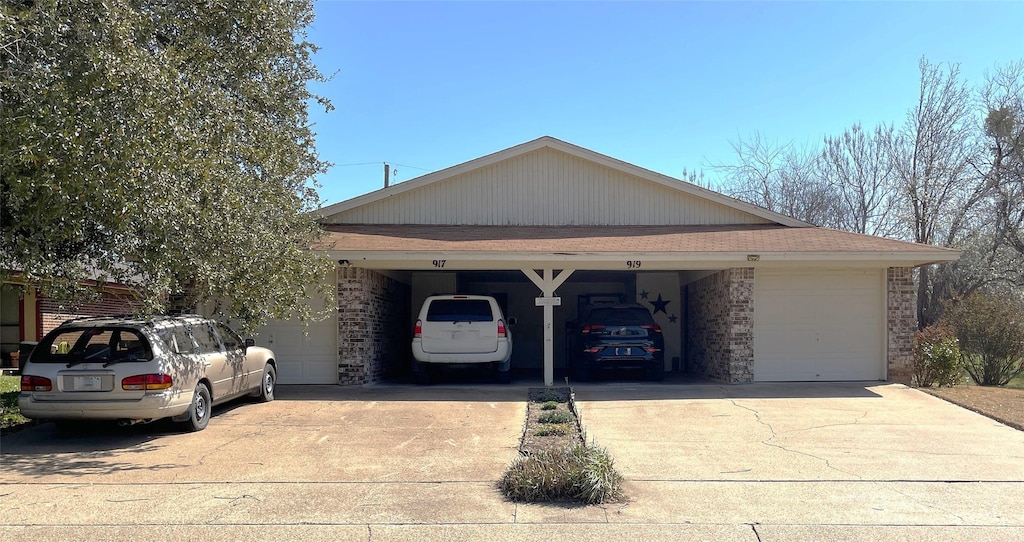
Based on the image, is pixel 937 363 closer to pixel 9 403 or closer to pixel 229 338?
pixel 229 338

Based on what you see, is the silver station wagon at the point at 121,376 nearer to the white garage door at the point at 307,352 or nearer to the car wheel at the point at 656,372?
the white garage door at the point at 307,352

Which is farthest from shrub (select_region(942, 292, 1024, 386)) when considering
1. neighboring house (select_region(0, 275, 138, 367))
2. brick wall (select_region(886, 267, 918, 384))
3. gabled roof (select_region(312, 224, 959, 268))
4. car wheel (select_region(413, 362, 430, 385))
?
neighboring house (select_region(0, 275, 138, 367))

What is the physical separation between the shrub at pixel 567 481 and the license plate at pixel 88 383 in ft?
15.8

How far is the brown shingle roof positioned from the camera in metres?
12.5

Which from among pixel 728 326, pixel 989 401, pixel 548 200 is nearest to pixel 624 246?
pixel 728 326

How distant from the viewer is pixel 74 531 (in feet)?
17.9

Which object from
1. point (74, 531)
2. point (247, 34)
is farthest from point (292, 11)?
point (74, 531)

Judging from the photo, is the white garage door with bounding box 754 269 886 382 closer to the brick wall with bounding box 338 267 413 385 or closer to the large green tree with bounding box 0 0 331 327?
the brick wall with bounding box 338 267 413 385

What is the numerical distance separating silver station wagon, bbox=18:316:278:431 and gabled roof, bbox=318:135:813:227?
6495 millimetres

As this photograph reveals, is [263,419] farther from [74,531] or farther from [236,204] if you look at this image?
[74,531]

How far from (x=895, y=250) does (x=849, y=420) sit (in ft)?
13.3

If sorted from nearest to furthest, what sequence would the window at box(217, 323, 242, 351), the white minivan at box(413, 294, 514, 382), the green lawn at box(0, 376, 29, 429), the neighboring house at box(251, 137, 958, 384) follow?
the green lawn at box(0, 376, 29, 429) < the window at box(217, 323, 242, 351) < the neighboring house at box(251, 137, 958, 384) < the white minivan at box(413, 294, 514, 382)

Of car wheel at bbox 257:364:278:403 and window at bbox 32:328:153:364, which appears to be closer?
window at bbox 32:328:153:364

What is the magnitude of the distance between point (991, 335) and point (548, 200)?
9.65 meters
